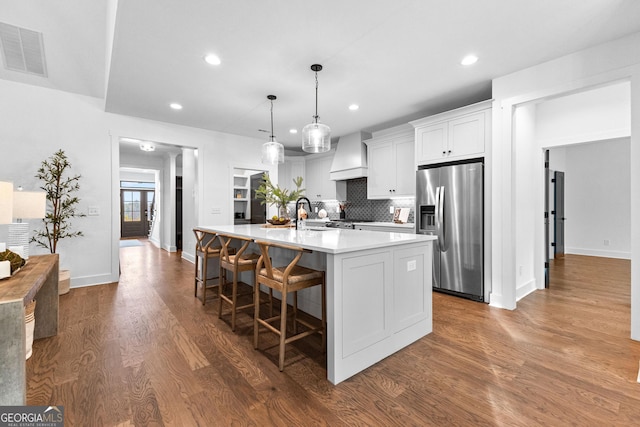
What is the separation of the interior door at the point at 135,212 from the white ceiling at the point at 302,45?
7764 millimetres

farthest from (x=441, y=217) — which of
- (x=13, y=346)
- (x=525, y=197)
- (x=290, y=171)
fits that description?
(x=290, y=171)

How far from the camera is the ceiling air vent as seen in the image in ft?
8.96

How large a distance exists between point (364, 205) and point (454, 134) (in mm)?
2631

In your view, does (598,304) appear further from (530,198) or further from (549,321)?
(530,198)

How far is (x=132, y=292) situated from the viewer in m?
3.84

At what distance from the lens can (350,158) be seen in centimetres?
577

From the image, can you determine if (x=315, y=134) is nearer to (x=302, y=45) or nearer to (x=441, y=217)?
(x=302, y=45)

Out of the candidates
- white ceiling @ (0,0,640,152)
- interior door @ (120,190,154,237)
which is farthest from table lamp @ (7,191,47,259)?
interior door @ (120,190,154,237)

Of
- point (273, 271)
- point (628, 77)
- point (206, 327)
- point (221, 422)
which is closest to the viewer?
point (221, 422)

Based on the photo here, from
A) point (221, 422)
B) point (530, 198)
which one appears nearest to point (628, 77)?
point (530, 198)

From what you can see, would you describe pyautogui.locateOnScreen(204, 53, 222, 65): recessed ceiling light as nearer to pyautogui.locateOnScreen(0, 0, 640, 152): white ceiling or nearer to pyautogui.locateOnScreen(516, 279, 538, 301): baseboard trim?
pyautogui.locateOnScreen(0, 0, 640, 152): white ceiling

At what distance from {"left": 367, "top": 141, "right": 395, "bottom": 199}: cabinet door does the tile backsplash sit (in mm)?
425

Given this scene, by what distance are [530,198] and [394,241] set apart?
2.77 meters

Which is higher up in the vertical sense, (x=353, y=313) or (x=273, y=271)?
(x=273, y=271)
